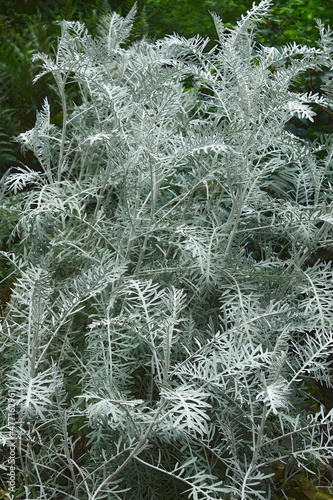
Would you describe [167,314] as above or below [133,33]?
below

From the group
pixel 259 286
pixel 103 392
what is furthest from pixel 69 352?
pixel 259 286

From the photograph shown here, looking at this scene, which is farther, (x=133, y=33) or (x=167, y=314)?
(x=133, y=33)

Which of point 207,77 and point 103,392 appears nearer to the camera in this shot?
point 103,392

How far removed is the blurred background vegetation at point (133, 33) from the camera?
462 centimetres

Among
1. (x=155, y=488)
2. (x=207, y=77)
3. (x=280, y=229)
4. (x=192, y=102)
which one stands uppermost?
(x=207, y=77)

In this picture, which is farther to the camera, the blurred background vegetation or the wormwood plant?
the blurred background vegetation

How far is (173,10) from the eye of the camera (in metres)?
5.91

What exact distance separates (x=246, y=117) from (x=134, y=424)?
3.80 feet

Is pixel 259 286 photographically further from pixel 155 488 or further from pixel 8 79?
pixel 8 79

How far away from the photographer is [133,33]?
574 cm

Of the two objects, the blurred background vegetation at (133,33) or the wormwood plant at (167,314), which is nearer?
the wormwood plant at (167,314)

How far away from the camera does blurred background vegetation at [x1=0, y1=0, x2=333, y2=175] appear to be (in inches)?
182

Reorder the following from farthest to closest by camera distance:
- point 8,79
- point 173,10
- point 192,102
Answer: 1. point 173,10
2. point 8,79
3. point 192,102

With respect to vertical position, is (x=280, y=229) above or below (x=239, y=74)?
below
